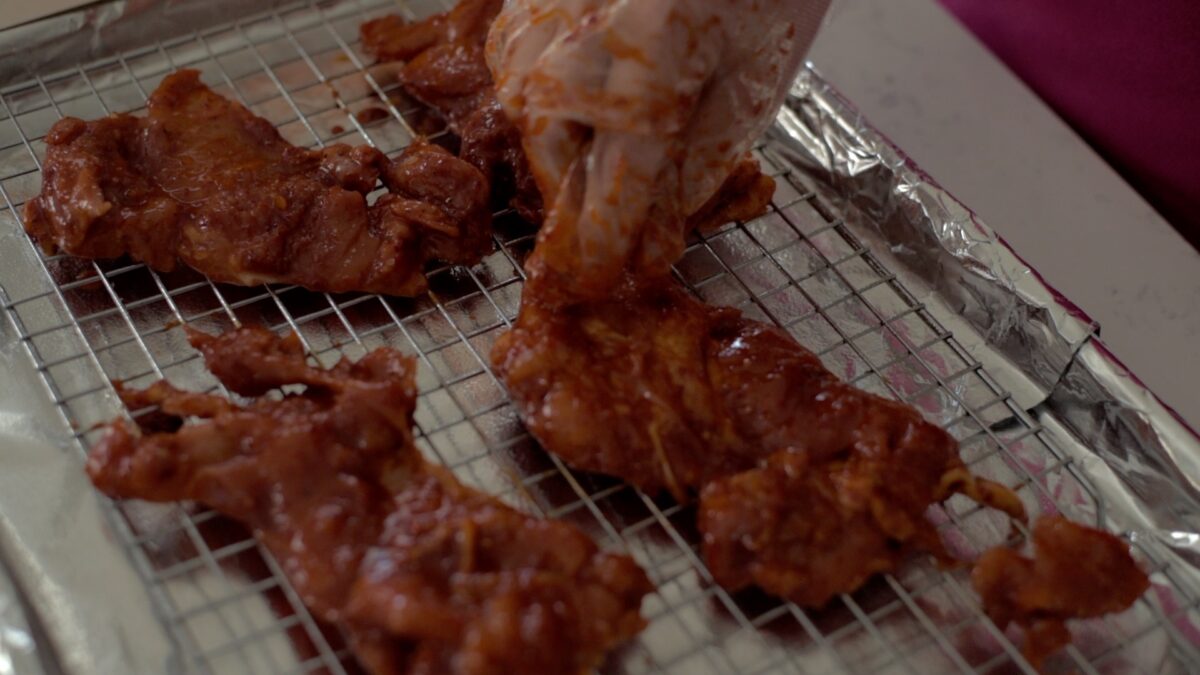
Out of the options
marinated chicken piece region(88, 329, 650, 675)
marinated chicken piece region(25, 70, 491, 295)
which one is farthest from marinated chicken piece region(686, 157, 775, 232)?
marinated chicken piece region(88, 329, 650, 675)

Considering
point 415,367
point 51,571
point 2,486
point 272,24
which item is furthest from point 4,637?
point 272,24

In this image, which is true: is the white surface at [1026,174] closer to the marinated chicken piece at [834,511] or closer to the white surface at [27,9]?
the marinated chicken piece at [834,511]

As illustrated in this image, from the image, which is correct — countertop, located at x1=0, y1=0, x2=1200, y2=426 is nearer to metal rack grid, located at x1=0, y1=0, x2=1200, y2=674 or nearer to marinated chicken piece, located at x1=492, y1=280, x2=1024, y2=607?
metal rack grid, located at x1=0, y1=0, x2=1200, y2=674

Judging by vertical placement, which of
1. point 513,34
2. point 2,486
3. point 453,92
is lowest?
point 2,486

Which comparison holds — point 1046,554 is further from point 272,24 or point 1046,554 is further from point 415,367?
point 272,24

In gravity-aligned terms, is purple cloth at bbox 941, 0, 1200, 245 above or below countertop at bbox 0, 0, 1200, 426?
above

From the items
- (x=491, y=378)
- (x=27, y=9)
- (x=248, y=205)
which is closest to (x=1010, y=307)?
(x=491, y=378)
